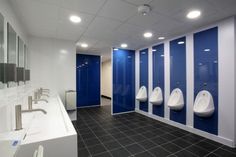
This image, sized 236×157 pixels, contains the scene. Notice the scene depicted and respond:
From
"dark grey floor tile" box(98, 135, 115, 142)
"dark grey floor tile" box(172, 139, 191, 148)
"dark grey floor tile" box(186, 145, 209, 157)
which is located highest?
"dark grey floor tile" box(98, 135, 115, 142)

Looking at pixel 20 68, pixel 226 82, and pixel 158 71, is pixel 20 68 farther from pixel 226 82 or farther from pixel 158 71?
pixel 226 82

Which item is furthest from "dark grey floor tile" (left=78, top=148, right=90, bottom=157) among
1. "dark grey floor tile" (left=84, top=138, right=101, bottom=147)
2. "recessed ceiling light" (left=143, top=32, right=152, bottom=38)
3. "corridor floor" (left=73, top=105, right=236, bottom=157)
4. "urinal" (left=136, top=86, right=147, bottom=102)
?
"recessed ceiling light" (left=143, top=32, right=152, bottom=38)

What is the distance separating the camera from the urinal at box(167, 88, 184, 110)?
3.24 metres

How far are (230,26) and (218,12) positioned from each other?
478 millimetres

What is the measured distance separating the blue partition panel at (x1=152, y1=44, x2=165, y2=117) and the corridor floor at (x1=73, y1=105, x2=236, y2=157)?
1.94 feet

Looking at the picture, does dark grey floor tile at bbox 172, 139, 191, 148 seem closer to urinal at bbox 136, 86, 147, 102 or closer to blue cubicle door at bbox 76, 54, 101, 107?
urinal at bbox 136, 86, 147, 102

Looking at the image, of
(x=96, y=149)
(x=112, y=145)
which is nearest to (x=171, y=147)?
(x=112, y=145)

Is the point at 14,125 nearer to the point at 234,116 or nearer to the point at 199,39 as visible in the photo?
the point at 234,116

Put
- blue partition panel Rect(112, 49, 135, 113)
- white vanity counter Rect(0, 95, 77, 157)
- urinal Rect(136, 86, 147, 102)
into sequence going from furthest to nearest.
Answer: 1. blue partition panel Rect(112, 49, 135, 113)
2. urinal Rect(136, 86, 147, 102)
3. white vanity counter Rect(0, 95, 77, 157)

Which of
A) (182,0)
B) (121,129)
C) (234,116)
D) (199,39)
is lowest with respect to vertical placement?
(121,129)

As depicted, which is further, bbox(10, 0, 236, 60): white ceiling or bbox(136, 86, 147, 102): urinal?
bbox(136, 86, 147, 102): urinal

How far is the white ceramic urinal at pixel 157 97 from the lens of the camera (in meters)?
3.85

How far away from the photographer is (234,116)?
2383mm

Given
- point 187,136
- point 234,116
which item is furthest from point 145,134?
point 234,116
